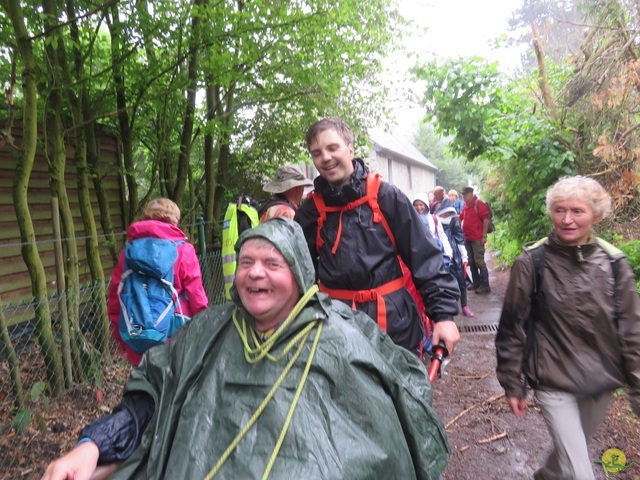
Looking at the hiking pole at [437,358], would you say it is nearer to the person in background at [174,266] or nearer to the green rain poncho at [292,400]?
the green rain poncho at [292,400]

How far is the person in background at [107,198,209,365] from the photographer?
336 centimetres

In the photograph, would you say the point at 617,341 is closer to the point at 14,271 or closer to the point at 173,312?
the point at 173,312

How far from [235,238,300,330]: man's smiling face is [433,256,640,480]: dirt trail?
2.23 m

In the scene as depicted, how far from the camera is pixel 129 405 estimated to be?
5.67 feet

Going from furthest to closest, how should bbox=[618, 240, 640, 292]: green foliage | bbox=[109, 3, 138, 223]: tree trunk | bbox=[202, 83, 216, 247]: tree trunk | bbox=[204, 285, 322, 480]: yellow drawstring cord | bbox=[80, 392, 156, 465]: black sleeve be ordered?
bbox=[202, 83, 216, 247]: tree trunk < bbox=[618, 240, 640, 292]: green foliage < bbox=[109, 3, 138, 223]: tree trunk < bbox=[80, 392, 156, 465]: black sleeve < bbox=[204, 285, 322, 480]: yellow drawstring cord

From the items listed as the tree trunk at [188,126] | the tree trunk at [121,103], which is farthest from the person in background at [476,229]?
the tree trunk at [121,103]

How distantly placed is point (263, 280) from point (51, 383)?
11.3 feet

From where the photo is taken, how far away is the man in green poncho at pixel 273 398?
146 centimetres

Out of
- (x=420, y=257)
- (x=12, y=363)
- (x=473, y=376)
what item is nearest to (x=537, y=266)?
(x=420, y=257)

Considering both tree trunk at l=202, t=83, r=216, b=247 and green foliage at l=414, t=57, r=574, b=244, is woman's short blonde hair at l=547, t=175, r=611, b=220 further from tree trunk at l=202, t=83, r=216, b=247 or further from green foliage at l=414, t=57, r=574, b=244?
tree trunk at l=202, t=83, r=216, b=247

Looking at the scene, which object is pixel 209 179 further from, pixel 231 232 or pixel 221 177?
pixel 231 232

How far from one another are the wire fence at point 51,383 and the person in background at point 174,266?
65 cm

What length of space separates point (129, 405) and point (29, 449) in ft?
9.03

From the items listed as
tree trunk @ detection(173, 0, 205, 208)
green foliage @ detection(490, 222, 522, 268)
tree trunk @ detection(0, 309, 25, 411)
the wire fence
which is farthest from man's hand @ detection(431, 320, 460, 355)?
green foliage @ detection(490, 222, 522, 268)
